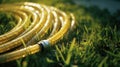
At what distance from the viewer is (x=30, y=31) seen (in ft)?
11.6

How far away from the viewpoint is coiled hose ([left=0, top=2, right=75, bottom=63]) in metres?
3.07

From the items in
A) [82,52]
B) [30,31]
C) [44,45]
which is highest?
[30,31]

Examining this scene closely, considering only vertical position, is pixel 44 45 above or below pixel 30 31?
below

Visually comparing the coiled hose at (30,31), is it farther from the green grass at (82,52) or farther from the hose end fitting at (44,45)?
the green grass at (82,52)

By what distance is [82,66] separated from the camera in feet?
9.39

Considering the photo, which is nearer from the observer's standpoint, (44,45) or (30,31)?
(44,45)

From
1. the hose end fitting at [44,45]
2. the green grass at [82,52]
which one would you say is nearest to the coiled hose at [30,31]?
the hose end fitting at [44,45]

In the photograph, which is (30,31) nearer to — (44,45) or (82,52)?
(44,45)

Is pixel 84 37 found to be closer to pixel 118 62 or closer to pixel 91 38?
pixel 91 38

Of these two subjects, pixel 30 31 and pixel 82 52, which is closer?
pixel 82 52

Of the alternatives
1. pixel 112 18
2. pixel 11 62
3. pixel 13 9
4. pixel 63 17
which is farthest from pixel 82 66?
pixel 112 18

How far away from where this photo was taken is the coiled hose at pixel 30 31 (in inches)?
121

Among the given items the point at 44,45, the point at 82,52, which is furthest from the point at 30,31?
the point at 82,52

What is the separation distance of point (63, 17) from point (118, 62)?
1.93 m
